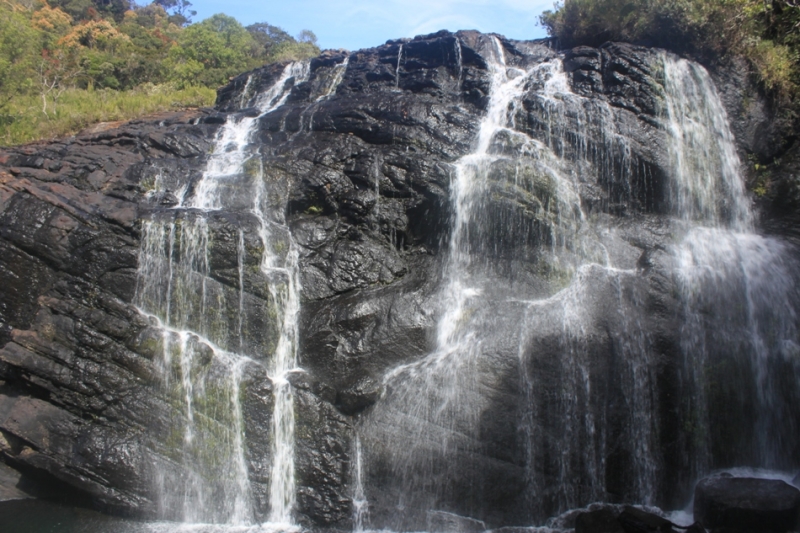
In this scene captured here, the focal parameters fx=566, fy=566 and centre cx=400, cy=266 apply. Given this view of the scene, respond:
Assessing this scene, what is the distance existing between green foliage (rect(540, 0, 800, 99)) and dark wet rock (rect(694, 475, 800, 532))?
31.9ft

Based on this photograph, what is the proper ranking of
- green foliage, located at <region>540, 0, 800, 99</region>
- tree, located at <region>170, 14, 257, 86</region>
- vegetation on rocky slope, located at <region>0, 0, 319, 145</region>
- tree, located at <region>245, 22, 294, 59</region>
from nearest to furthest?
green foliage, located at <region>540, 0, 800, 99</region>, vegetation on rocky slope, located at <region>0, 0, 319, 145</region>, tree, located at <region>170, 14, 257, 86</region>, tree, located at <region>245, 22, 294, 59</region>

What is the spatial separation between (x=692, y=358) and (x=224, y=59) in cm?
2522

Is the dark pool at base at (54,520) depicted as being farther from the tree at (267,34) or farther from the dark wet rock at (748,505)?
the tree at (267,34)

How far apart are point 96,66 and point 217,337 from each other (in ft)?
68.5

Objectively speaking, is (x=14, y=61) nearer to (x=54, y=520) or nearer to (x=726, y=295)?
(x=54, y=520)

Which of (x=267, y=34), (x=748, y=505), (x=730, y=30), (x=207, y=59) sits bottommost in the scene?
(x=748, y=505)

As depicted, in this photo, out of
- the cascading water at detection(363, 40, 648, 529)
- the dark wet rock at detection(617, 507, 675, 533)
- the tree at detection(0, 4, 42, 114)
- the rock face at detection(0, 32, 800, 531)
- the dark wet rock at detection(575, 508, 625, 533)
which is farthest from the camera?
the tree at detection(0, 4, 42, 114)

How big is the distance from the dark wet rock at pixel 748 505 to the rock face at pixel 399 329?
870 mm

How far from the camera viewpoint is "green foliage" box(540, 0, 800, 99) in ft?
45.1

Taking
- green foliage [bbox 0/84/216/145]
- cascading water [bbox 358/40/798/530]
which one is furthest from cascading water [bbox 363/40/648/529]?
green foliage [bbox 0/84/216/145]

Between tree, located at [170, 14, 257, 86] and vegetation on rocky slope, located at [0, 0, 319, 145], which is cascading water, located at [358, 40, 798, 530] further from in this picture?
tree, located at [170, 14, 257, 86]

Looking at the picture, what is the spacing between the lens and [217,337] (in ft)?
32.7

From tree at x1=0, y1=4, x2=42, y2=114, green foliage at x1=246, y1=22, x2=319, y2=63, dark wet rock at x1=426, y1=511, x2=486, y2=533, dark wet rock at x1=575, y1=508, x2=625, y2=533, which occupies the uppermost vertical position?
green foliage at x1=246, y1=22, x2=319, y2=63

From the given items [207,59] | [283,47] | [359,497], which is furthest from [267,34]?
[359,497]
